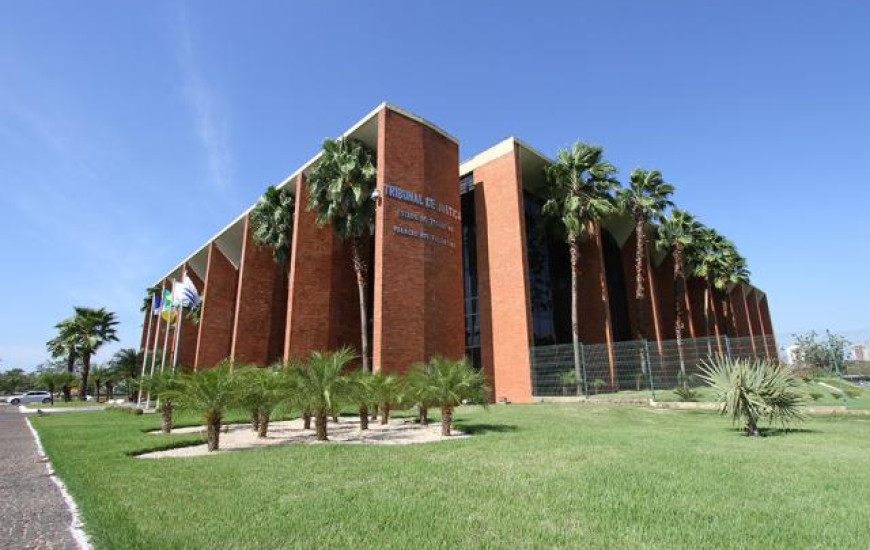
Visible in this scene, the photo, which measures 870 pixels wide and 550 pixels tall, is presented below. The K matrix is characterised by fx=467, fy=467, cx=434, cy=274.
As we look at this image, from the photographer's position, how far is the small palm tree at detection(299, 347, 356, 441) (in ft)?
33.5

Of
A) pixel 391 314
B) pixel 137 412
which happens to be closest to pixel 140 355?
pixel 137 412

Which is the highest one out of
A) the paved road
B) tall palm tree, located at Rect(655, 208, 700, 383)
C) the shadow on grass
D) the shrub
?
tall palm tree, located at Rect(655, 208, 700, 383)

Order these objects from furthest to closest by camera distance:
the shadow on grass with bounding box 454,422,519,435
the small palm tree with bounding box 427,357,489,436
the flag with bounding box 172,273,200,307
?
the flag with bounding box 172,273,200,307
the shadow on grass with bounding box 454,422,519,435
the small palm tree with bounding box 427,357,489,436

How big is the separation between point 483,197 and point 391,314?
9265 mm

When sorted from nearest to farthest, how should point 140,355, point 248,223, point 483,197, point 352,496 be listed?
1. point 352,496
2. point 483,197
3. point 248,223
4. point 140,355

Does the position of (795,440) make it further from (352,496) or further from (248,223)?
(248,223)

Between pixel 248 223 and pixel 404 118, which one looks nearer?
pixel 404 118

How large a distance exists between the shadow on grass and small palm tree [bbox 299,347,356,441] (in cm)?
324

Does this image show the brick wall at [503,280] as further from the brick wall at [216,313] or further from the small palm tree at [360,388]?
the brick wall at [216,313]

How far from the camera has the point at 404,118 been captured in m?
23.2

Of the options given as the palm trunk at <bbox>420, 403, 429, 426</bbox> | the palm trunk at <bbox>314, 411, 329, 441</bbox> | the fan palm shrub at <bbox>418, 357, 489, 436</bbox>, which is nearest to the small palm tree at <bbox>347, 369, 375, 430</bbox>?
the palm trunk at <bbox>314, 411, 329, 441</bbox>

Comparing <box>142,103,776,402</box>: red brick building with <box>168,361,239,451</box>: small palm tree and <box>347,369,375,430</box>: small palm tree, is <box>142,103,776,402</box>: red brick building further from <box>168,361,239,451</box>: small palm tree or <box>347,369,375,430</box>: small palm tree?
<box>168,361,239,451</box>: small palm tree

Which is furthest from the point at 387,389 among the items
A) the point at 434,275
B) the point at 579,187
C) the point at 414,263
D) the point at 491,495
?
the point at 579,187

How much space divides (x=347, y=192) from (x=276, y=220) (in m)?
7.78
